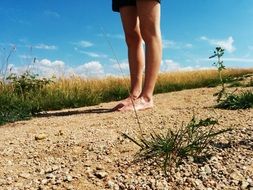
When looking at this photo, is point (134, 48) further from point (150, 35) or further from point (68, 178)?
point (68, 178)

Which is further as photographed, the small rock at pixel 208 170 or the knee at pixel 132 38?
the knee at pixel 132 38

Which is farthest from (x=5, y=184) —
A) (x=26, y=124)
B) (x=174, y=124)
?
(x=26, y=124)

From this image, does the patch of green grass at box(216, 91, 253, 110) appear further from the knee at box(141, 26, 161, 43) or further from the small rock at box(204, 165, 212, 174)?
the small rock at box(204, 165, 212, 174)

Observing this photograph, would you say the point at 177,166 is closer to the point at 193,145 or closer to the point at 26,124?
the point at 193,145

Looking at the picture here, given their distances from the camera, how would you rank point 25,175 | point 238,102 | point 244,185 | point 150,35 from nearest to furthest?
point 244,185 < point 25,175 < point 238,102 < point 150,35

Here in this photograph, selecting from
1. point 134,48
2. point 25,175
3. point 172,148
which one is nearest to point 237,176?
point 172,148

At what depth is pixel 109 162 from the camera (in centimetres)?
277

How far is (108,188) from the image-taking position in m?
2.50

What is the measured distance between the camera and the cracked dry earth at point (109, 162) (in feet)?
8.34

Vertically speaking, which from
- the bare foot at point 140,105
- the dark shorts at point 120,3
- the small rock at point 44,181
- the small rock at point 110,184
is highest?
the dark shorts at point 120,3

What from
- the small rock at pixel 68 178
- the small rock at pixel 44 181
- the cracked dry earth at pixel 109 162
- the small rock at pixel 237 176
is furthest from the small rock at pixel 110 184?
the small rock at pixel 237 176

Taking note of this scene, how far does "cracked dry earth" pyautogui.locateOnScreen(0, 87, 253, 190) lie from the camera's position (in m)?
2.54

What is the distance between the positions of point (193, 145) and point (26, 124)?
7.05ft

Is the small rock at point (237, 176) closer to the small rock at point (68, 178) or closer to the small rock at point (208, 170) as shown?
the small rock at point (208, 170)
